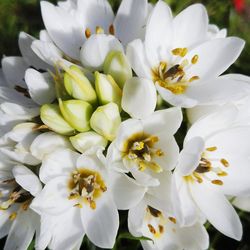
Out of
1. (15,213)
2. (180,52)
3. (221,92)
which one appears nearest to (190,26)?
(180,52)

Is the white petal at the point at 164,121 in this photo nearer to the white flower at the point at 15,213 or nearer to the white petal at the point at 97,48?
the white petal at the point at 97,48

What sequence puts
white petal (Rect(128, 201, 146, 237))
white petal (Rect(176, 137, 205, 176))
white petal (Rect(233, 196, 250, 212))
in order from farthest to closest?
white petal (Rect(233, 196, 250, 212)) → white petal (Rect(128, 201, 146, 237)) → white petal (Rect(176, 137, 205, 176))

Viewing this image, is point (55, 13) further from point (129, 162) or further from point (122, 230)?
point (122, 230)

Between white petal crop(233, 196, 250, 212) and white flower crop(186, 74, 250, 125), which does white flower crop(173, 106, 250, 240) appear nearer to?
white flower crop(186, 74, 250, 125)

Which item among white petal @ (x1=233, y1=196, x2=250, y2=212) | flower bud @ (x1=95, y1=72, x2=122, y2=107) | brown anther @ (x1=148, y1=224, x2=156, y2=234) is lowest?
white petal @ (x1=233, y1=196, x2=250, y2=212)

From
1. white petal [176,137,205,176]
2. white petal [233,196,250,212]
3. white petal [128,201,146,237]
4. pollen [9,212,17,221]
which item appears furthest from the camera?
white petal [233,196,250,212]

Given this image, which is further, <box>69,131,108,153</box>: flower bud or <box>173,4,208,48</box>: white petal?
<box>173,4,208,48</box>: white petal

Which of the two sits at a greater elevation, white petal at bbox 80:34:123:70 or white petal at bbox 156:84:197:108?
white petal at bbox 80:34:123:70

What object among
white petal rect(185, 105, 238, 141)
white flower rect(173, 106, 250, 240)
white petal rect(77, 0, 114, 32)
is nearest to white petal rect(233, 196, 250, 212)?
white flower rect(173, 106, 250, 240)
